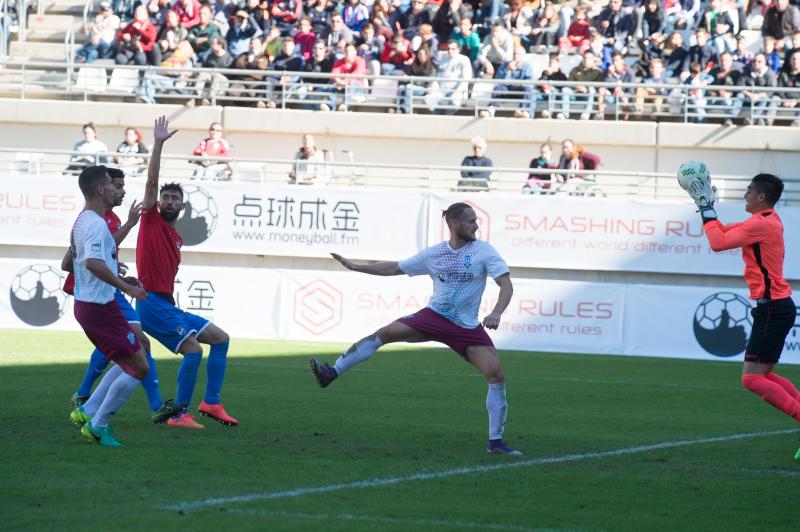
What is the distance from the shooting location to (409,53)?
2600 centimetres

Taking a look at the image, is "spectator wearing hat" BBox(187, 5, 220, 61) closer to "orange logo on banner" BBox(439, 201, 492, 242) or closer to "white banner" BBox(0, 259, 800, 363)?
"white banner" BBox(0, 259, 800, 363)

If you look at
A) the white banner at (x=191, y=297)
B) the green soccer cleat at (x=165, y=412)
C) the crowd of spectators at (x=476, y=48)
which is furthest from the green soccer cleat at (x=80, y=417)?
the crowd of spectators at (x=476, y=48)

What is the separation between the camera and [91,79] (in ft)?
87.6

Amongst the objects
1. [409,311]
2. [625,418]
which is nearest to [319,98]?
[409,311]

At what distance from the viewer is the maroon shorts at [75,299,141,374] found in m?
8.73

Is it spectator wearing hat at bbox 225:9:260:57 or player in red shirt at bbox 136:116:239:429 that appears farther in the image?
spectator wearing hat at bbox 225:9:260:57

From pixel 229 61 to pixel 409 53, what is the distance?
153 inches

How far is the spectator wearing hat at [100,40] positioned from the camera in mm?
27516

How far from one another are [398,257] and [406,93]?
610 centimetres

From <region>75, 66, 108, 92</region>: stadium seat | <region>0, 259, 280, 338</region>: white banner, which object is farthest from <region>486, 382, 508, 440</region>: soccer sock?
<region>75, 66, 108, 92</region>: stadium seat

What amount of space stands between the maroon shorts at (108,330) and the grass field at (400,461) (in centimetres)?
68

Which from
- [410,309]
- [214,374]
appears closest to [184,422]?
[214,374]

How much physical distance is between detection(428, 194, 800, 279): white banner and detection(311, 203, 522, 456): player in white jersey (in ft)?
35.6

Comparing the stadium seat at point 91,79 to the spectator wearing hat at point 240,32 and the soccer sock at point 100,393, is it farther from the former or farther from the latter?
the soccer sock at point 100,393
